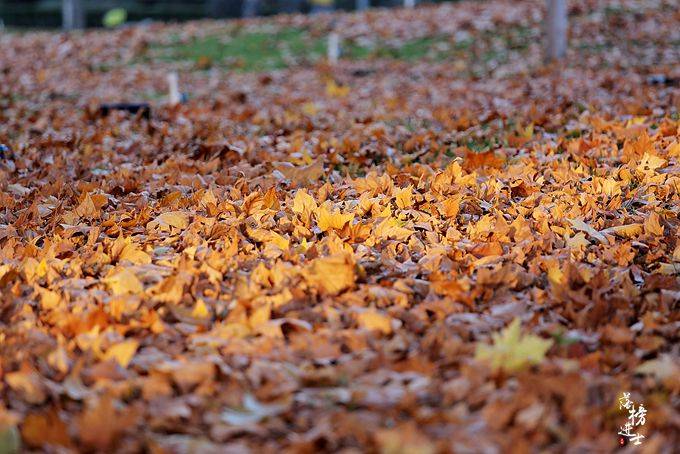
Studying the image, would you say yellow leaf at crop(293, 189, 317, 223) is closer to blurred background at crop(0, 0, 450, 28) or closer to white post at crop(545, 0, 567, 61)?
white post at crop(545, 0, 567, 61)

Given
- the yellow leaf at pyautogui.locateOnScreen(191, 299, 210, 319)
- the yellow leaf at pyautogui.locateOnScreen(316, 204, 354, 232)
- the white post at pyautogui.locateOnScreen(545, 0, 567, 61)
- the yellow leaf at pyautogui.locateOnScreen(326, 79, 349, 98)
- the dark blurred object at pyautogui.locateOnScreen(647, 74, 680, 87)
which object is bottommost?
the yellow leaf at pyautogui.locateOnScreen(326, 79, 349, 98)

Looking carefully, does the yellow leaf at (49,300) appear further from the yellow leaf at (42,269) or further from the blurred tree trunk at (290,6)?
the blurred tree trunk at (290,6)

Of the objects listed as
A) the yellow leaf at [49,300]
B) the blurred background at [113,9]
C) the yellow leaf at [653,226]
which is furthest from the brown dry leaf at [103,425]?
the blurred background at [113,9]

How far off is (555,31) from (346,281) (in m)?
9.73

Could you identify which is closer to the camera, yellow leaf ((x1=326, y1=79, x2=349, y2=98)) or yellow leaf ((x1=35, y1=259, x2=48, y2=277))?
yellow leaf ((x1=35, y1=259, x2=48, y2=277))

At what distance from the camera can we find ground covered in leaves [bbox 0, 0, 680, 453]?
225 centimetres

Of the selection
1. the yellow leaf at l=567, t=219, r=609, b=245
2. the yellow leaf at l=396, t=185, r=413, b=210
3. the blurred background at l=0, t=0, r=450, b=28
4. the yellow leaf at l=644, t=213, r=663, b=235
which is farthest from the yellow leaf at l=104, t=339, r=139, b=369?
the blurred background at l=0, t=0, r=450, b=28

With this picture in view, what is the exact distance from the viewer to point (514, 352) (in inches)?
99.0

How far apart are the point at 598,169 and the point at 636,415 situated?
2.83m

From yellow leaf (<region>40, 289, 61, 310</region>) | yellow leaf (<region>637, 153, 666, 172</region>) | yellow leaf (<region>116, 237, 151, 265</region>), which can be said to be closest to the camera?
yellow leaf (<region>40, 289, 61, 310</region>)

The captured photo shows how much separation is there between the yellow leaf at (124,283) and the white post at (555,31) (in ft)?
32.4

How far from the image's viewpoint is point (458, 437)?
6.96ft

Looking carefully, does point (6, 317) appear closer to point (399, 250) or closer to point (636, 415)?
point (399, 250)

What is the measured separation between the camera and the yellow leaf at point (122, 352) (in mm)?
2525
